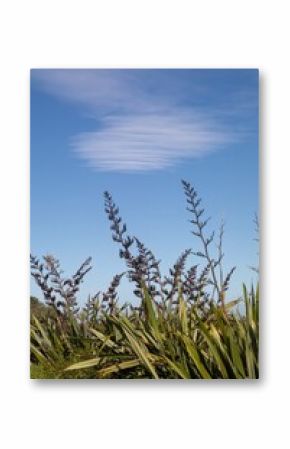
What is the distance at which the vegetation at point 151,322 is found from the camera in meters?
3.28

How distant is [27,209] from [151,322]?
704mm

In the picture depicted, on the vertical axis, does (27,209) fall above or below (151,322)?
above

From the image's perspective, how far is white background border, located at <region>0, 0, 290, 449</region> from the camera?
3.29m

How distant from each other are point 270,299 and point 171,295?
41cm

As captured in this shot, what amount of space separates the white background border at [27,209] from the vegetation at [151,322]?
2.4 inches

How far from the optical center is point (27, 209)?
130 inches

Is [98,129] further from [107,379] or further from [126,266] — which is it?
[107,379]

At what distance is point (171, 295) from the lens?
3322 mm

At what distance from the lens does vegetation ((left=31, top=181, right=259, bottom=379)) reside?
3275 millimetres

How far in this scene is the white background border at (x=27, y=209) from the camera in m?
3.29

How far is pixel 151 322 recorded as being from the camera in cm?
331

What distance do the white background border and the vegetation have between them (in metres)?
0.06
